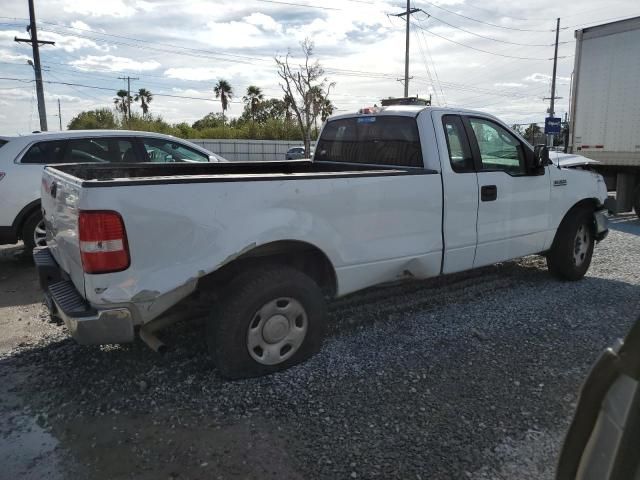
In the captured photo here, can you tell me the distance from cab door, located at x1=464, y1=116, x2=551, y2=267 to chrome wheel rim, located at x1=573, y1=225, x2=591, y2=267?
628mm

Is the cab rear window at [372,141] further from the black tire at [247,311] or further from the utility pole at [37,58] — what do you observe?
the utility pole at [37,58]

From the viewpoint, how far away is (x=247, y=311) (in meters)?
3.38

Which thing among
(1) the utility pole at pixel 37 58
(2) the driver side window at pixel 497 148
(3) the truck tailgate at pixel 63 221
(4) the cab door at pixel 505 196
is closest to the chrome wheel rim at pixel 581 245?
(4) the cab door at pixel 505 196

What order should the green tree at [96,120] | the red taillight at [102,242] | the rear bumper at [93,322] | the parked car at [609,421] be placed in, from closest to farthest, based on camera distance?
the parked car at [609,421] → the red taillight at [102,242] → the rear bumper at [93,322] → the green tree at [96,120]

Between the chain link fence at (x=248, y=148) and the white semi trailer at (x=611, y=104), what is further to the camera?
the chain link fence at (x=248, y=148)

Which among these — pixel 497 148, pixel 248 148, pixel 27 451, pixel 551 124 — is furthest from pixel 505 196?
pixel 248 148

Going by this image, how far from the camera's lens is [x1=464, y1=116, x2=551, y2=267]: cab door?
15.7 ft

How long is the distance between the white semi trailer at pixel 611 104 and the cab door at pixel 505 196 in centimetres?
675

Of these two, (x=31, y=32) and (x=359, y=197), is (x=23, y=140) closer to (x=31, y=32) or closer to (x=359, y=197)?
(x=359, y=197)

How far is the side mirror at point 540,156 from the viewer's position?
5.12m

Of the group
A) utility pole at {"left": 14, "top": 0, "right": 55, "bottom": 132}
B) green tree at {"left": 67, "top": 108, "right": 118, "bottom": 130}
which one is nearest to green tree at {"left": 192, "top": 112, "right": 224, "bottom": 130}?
green tree at {"left": 67, "top": 108, "right": 118, "bottom": 130}

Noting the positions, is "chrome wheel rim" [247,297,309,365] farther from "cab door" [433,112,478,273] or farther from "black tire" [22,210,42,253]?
"black tire" [22,210,42,253]

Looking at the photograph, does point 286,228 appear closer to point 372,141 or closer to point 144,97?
point 372,141

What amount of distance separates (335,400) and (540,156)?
11.1 ft
